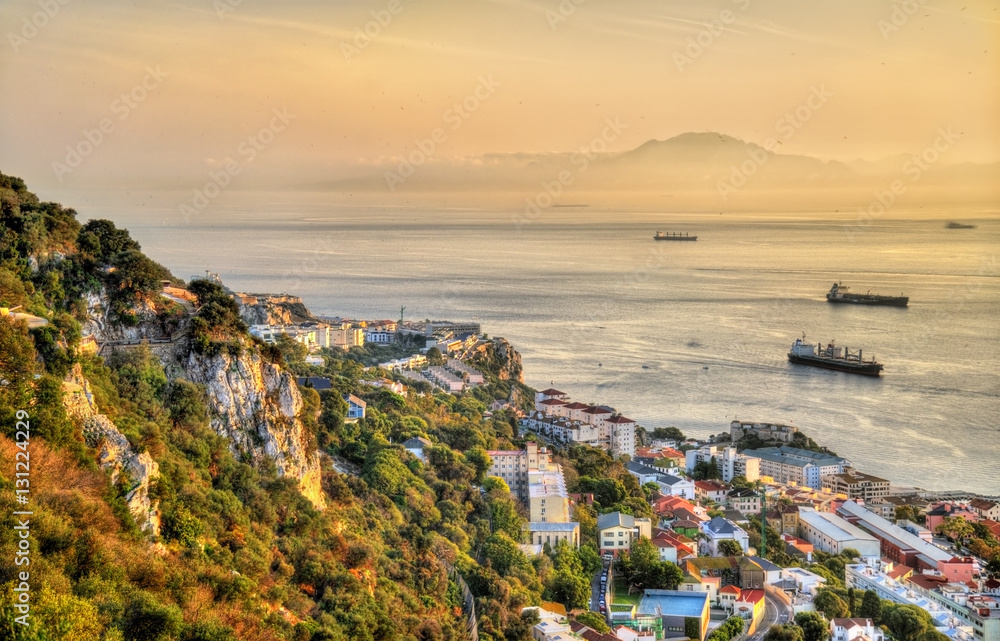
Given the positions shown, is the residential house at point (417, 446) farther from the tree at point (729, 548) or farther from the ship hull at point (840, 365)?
the ship hull at point (840, 365)

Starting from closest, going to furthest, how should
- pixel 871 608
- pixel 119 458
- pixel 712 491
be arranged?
1. pixel 119 458
2. pixel 871 608
3. pixel 712 491

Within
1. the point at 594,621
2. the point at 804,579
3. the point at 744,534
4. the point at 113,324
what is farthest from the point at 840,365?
the point at 113,324

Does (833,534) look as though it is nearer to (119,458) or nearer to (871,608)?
(871,608)

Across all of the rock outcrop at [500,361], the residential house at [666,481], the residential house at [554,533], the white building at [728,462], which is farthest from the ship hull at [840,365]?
the residential house at [554,533]

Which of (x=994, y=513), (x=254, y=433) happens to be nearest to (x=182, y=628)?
(x=254, y=433)

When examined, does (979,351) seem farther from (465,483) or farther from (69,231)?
(69,231)
